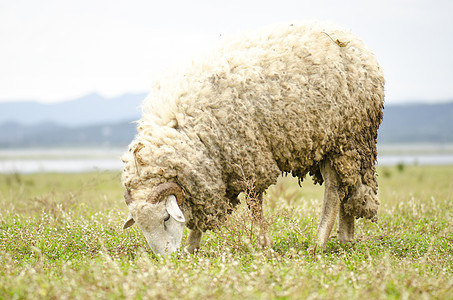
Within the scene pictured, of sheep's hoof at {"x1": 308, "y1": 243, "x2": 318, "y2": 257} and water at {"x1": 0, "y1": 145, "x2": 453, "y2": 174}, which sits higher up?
sheep's hoof at {"x1": 308, "y1": 243, "x2": 318, "y2": 257}

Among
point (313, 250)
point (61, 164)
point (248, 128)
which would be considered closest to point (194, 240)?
point (313, 250)

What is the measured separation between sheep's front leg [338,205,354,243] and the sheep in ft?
1.72

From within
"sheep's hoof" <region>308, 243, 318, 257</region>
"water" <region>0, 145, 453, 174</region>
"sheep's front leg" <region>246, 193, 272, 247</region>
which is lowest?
"water" <region>0, 145, 453, 174</region>

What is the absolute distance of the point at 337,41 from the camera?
6461 mm

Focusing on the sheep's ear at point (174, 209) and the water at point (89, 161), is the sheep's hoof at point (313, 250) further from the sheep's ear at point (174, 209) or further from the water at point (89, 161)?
the water at point (89, 161)

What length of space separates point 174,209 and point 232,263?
1.20 m

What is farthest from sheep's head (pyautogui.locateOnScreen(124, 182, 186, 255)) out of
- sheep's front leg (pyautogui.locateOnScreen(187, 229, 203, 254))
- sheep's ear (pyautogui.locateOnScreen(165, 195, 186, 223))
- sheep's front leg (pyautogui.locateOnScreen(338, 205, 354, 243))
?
sheep's front leg (pyautogui.locateOnScreen(338, 205, 354, 243))

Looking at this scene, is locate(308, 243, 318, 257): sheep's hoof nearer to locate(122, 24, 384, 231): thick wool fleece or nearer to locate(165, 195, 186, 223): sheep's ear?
locate(122, 24, 384, 231): thick wool fleece

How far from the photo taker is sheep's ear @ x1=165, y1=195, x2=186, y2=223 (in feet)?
18.3

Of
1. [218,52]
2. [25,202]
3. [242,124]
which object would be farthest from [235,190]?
[25,202]

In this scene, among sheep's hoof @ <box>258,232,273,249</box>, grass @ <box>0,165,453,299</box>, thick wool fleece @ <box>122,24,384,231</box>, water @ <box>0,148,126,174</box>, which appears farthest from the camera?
water @ <box>0,148,126,174</box>

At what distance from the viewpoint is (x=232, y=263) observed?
468 cm

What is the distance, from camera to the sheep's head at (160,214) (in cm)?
561

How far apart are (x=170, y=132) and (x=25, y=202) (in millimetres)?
5035
